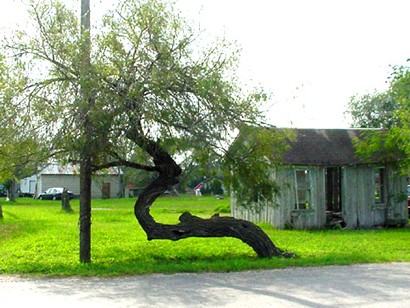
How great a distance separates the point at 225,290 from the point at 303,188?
13452 millimetres

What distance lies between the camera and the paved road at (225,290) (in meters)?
8.90

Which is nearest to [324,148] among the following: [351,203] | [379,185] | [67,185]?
[351,203]

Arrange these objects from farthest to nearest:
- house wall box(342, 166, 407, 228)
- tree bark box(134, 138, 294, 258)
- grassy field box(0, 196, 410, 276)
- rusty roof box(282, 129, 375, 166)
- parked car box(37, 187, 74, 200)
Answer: parked car box(37, 187, 74, 200) < house wall box(342, 166, 407, 228) < rusty roof box(282, 129, 375, 166) < tree bark box(134, 138, 294, 258) < grassy field box(0, 196, 410, 276)

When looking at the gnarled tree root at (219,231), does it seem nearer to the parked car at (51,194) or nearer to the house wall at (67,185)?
the parked car at (51,194)

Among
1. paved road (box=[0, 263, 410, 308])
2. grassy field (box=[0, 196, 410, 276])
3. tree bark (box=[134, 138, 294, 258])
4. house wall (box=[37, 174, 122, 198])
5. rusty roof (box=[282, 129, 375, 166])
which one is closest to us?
paved road (box=[0, 263, 410, 308])

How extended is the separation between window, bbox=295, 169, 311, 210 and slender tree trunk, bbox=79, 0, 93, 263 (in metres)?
11.5

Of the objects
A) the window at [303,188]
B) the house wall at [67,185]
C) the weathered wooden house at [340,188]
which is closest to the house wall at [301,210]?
the weathered wooden house at [340,188]

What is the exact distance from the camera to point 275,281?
35.2 feet

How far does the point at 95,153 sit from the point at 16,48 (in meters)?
2.91

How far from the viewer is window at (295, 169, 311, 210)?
22797mm

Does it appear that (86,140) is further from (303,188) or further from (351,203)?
(351,203)

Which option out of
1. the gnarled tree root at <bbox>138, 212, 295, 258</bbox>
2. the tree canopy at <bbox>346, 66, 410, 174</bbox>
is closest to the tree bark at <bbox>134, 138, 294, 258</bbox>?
the gnarled tree root at <bbox>138, 212, 295, 258</bbox>

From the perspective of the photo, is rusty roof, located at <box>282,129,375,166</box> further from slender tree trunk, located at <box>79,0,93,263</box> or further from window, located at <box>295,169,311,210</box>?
slender tree trunk, located at <box>79,0,93,263</box>

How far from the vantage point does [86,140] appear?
11.6 meters
